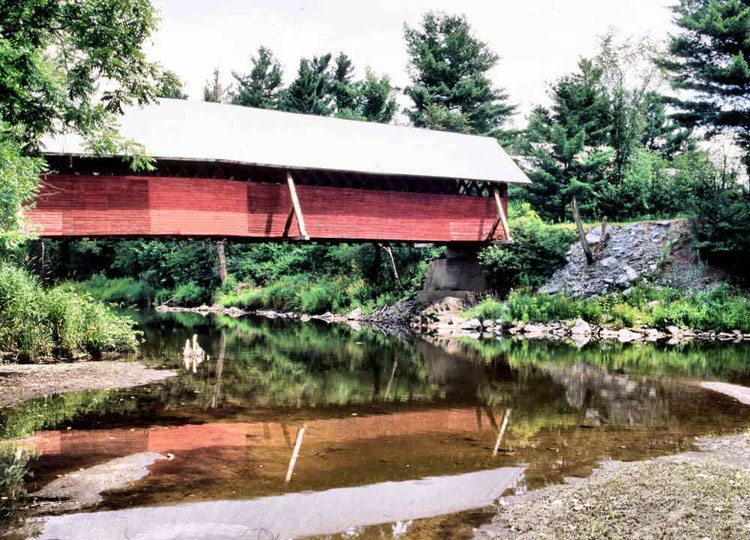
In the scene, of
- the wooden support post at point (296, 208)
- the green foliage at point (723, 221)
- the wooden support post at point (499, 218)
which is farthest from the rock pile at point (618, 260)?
the wooden support post at point (296, 208)

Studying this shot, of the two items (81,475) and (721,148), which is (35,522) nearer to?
(81,475)

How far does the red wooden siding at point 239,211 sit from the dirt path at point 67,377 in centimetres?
460

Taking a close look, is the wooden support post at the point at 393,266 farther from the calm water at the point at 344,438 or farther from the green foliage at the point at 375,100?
the calm water at the point at 344,438

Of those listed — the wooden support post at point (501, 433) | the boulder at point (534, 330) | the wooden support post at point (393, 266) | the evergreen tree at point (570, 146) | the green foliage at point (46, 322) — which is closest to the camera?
the wooden support post at point (501, 433)

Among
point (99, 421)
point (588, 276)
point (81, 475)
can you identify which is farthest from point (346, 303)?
point (81, 475)

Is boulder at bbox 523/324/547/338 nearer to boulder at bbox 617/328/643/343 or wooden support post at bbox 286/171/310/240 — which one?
boulder at bbox 617/328/643/343

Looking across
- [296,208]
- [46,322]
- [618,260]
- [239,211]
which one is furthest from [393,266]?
[46,322]

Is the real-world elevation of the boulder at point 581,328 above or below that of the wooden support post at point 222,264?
below

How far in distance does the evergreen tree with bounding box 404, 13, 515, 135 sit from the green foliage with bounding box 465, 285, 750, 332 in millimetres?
16333

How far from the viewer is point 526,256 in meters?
23.9

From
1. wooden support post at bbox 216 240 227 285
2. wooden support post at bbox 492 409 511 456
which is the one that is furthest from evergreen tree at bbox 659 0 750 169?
wooden support post at bbox 216 240 227 285

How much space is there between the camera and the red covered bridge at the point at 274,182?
667 inches

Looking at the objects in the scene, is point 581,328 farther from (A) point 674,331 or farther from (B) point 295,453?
(B) point 295,453

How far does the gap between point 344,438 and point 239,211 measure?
1238 centimetres
